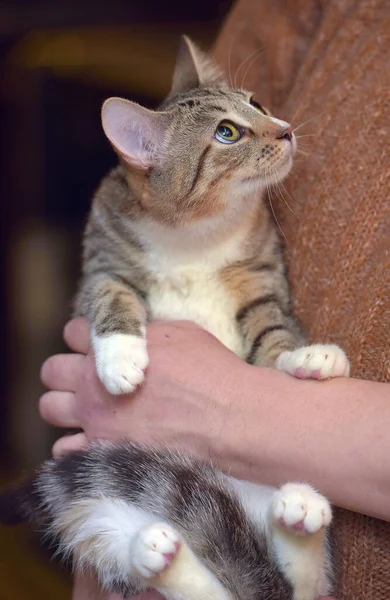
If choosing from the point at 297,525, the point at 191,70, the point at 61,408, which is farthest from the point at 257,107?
the point at 297,525

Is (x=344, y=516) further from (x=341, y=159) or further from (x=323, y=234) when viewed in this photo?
(x=341, y=159)

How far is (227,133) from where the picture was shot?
132 centimetres

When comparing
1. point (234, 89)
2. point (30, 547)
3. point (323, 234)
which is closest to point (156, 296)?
point (323, 234)

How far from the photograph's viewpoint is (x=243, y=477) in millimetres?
1045

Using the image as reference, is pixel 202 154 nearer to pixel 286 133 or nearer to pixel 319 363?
pixel 286 133

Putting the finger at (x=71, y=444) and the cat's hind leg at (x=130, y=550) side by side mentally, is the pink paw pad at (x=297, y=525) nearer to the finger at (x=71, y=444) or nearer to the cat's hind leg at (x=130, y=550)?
the cat's hind leg at (x=130, y=550)

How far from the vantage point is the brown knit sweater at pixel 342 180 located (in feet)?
3.35

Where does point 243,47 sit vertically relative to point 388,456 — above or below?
above

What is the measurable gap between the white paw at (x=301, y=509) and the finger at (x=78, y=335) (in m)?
0.51

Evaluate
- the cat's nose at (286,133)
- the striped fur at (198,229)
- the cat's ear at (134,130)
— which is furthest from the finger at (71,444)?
the cat's nose at (286,133)

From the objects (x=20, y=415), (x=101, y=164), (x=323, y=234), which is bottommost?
(x=20, y=415)

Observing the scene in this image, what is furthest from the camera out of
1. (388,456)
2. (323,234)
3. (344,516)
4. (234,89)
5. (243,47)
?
(243,47)

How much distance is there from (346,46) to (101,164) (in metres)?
1.63

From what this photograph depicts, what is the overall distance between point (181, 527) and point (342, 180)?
0.65 meters
